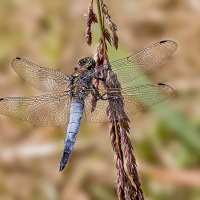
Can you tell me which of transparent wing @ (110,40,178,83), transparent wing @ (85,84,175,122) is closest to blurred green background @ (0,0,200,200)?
transparent wing @ (85,84,175,122)

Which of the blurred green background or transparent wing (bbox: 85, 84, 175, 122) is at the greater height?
the blurred green background

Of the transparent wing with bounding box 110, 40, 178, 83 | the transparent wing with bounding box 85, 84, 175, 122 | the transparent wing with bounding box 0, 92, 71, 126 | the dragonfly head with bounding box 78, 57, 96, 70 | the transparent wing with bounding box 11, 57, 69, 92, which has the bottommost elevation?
the transparent wing with bounding box 85, 84, 175, 122

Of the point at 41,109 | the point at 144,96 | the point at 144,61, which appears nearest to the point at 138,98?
the point at 144,96

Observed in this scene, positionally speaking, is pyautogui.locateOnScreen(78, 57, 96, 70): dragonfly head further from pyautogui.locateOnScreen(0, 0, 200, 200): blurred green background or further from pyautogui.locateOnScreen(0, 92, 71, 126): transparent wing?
pyautogui.locateOnScreen(0, 0, 200, 200): blurred green background

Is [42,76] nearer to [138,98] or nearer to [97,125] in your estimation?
[138,98]

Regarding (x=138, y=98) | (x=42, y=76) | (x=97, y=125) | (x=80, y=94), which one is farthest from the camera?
(x=97, y=125)

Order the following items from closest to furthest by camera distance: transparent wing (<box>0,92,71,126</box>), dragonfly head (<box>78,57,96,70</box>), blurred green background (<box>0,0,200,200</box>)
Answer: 1. dragonfly head (<box>78,57,96,70</box>)
2. transparent wing (<box>0,92,71,126</box>)
3. blurred green background (<box>0,0,200,200</box>)

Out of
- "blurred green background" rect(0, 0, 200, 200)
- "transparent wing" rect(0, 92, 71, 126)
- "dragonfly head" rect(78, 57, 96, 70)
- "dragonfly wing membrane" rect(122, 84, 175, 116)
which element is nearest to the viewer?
"dragonfly wing membrane" rect(122, 84, 175, 116)

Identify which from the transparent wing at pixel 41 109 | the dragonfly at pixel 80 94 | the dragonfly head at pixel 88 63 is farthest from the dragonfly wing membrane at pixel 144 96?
the transparent wing at pixel 41 109
